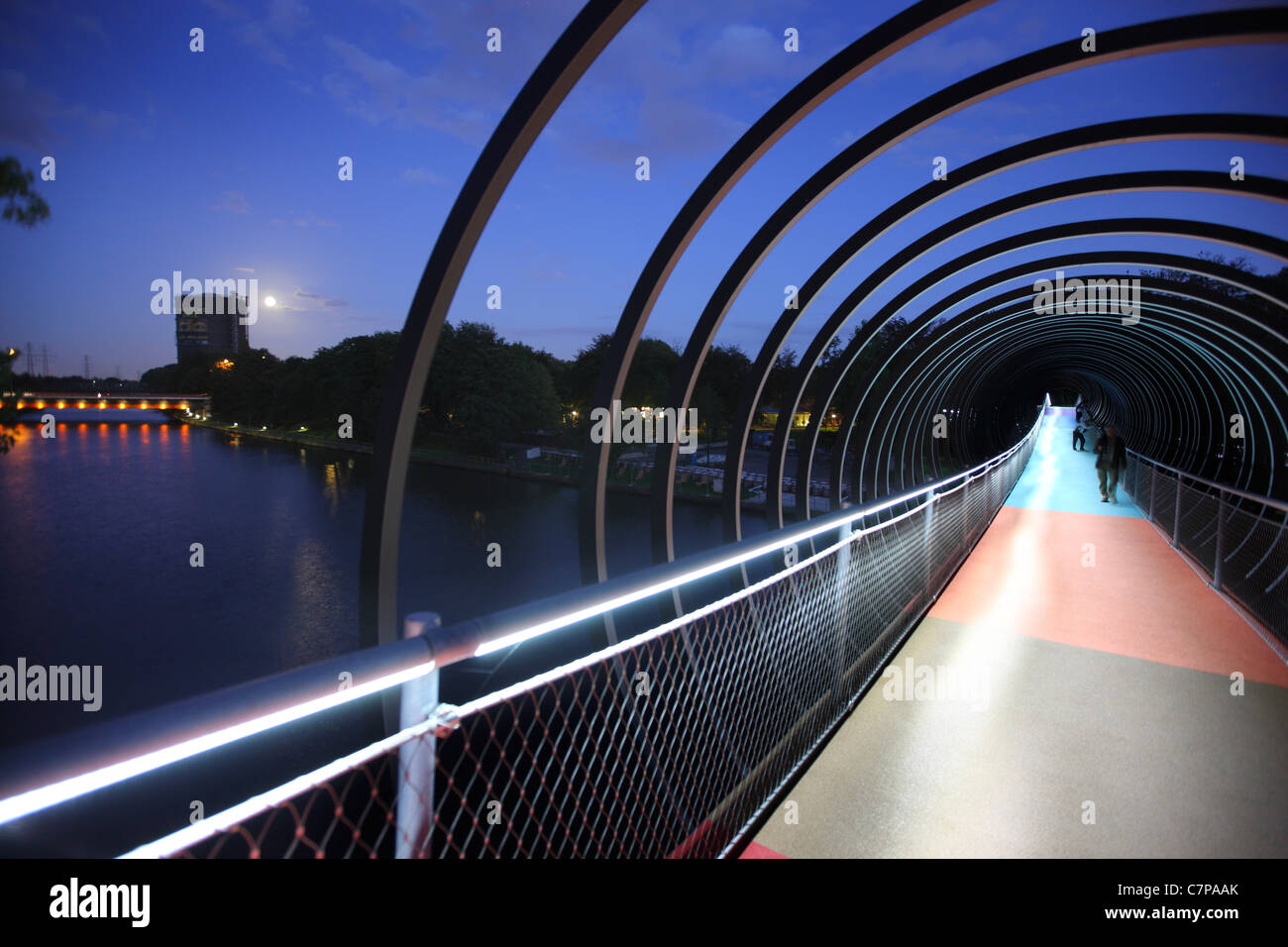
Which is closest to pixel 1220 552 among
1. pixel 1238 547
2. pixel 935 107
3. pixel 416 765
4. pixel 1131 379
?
pixel 1238 547

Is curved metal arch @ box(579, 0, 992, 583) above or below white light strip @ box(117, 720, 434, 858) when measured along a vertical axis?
above

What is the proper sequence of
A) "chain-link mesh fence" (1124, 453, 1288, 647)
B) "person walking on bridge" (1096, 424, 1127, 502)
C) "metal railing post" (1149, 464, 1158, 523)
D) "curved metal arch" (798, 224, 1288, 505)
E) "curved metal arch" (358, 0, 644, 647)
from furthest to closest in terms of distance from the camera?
"person walking on bridge" (1096, 424, 1127, 502) → "metal railing post" (1149, 464, 1158, 523) → "curved metal arch" (798, 224, 1288, 505) → "chain-link mesh fence" (1124, 453, 1288, 647) → "curved metal arch" (358, 0, 644, 647)

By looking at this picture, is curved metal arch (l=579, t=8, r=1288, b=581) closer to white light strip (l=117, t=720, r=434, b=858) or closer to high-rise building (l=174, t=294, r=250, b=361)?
white light strip (l=117, t=720, r=434, b=858)

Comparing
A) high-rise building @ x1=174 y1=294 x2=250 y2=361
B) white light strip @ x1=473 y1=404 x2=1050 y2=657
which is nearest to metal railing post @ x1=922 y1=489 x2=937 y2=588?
white light strip @ x1=473 y1=404 x2=1050 y2=657

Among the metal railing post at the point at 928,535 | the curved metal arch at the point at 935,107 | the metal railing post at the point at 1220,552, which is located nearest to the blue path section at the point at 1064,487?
the metal railing post at the point at 1220,552

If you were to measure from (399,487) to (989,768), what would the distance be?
318 centimetres

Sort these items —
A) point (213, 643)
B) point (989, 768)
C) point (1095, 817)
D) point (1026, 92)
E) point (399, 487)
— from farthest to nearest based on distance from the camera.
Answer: point (213, 643) < point (1026, 92) < point (399, 487) < point (989, 768) < point (1095, 817)

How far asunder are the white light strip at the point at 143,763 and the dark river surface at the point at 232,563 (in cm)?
679

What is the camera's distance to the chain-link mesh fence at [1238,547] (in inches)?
213

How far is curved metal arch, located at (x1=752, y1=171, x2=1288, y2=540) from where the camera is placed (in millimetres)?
7051

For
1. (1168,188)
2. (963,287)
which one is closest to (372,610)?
(1168,188)
